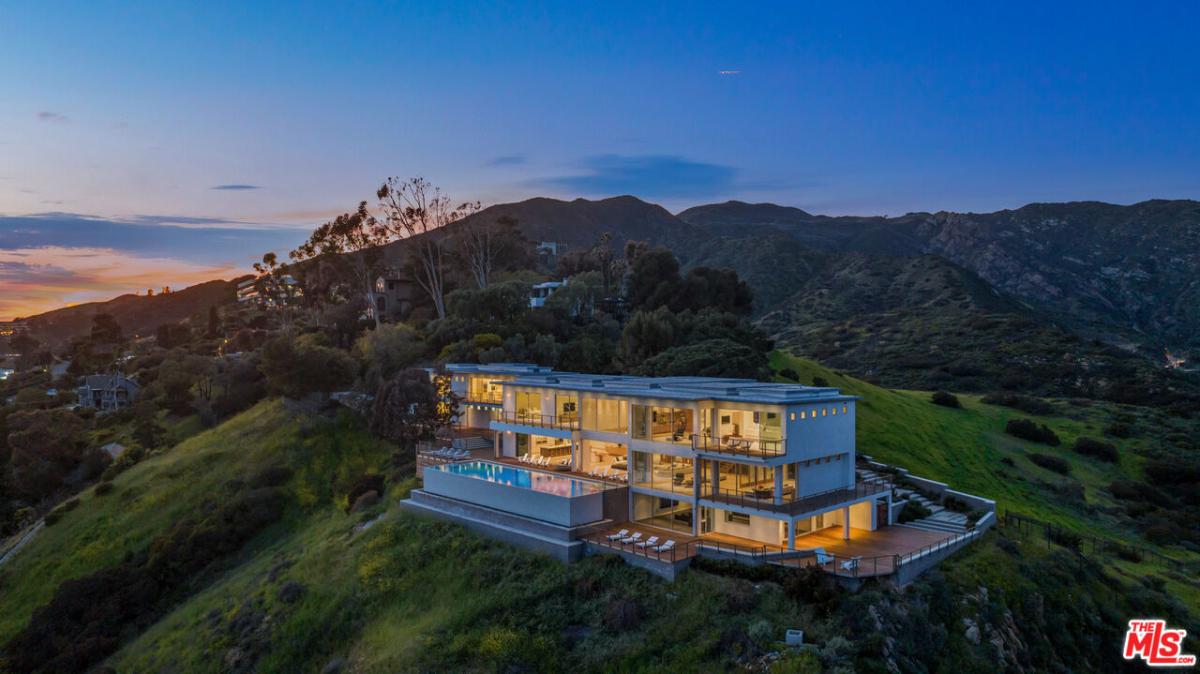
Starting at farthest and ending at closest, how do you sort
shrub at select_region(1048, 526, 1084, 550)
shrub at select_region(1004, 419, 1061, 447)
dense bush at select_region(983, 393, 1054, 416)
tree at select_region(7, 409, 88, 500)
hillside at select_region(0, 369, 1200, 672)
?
dense bush at select_region(983, 393, 1054, 416) < tree at select_region(7, 409, 88, 500) < shrub at select_region(1004, 419, 1061, 447) < shrub at select_region(1048, 526, 1084, 550) < hillside at select_region(0, 369, 1200, 672)

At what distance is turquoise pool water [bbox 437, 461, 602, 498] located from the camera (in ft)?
Result: 106

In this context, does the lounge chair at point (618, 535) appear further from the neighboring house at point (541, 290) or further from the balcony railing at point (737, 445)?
the neighboring house at point (541, 290)

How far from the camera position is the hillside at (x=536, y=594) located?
23219mm

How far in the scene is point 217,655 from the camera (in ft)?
105

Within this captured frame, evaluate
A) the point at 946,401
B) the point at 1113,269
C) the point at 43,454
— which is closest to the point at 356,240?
the point at 43,454

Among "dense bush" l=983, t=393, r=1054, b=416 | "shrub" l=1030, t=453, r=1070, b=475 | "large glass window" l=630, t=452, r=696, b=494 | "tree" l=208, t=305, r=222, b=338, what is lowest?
"shrub" l=1030, t=453, r=1070, b=475

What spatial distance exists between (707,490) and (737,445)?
2232 millimetres

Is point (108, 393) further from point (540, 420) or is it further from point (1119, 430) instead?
point (1119, 430)

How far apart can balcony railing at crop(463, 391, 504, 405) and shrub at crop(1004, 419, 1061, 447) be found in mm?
A: 38513

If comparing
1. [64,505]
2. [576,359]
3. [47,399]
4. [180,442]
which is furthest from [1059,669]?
[47,399]

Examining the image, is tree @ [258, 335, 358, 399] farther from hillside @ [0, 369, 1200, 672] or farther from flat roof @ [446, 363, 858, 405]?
flat roof @ [446, 363, 858, 405]

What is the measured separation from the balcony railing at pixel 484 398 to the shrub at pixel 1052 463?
119 feet

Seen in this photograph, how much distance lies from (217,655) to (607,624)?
18.3 m

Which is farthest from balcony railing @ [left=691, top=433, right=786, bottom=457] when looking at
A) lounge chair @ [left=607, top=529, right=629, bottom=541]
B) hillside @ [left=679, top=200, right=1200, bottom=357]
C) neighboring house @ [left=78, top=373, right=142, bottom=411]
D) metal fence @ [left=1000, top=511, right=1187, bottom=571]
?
hillside @ [left=679, top=200, right=1200, bottom=357]
